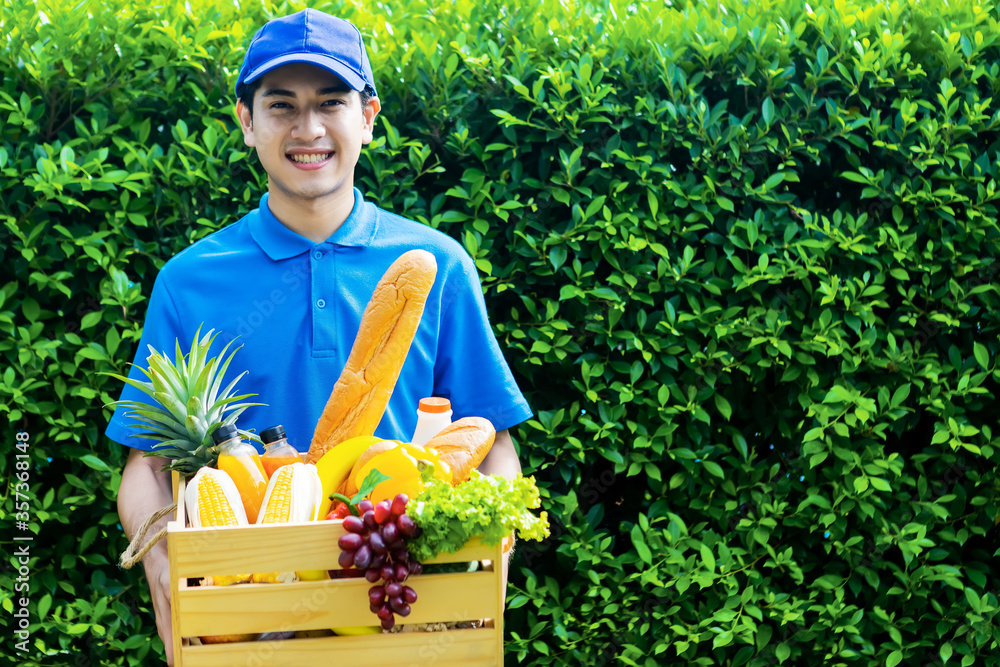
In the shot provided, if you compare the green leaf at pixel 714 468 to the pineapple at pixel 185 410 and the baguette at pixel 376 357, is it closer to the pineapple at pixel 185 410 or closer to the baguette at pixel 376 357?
the baguette at pixel 376 357

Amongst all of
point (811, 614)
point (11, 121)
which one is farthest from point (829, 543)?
point (11, 121)

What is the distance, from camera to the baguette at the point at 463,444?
6.23 feet

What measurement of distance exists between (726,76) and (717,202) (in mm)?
534

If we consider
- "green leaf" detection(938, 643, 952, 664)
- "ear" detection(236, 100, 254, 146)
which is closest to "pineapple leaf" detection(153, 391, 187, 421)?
"ear" detection(236, 100, 254, 146)

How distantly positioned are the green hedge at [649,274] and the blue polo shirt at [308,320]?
38.4 inches

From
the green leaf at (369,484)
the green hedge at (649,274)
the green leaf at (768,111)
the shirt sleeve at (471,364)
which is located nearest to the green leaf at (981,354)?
the green hedge at (649,274)

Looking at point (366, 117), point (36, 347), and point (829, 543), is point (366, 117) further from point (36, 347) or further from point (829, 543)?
point (829, 543)

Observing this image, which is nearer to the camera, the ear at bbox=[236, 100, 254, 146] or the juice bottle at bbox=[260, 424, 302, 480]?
the juice bottle at bbox=[260, 424, 302, 480]

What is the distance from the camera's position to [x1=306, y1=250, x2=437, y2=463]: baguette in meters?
1.98

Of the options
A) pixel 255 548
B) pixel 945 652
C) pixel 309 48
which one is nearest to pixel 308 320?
pixel 309 48

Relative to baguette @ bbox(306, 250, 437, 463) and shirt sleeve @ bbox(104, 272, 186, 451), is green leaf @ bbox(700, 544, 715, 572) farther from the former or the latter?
shirt sleeve @ bbox(104, 272, 186, 451)

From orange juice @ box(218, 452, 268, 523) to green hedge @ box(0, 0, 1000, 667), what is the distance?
1.83 metres

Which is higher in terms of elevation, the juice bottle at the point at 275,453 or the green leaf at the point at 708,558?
the juice bottle at the point at 275,453

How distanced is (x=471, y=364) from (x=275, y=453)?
78 cm
